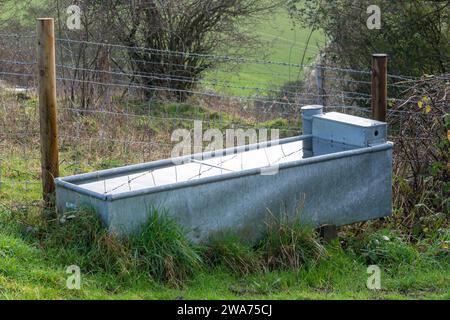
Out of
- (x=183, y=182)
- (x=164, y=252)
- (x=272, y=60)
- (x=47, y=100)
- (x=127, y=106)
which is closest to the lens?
(x=164, y=252)

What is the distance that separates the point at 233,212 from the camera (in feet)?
22.9

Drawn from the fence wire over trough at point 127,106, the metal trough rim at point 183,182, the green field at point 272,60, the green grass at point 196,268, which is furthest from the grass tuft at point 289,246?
the green field at point 272,60

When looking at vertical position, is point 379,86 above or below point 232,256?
above

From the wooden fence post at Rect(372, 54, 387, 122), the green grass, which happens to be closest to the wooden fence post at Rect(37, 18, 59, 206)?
the green grass

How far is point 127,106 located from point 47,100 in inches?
176

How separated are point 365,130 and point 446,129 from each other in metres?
1.08

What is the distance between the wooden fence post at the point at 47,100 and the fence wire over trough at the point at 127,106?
1.29 m

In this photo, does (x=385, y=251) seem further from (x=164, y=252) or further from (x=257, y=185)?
(x=164, y=252)

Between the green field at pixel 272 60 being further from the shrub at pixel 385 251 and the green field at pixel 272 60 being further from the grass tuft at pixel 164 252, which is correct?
the grass tuft at pixel 164 252

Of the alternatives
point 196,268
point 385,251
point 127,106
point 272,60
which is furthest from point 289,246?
point 272,60

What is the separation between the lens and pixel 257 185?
7066mm

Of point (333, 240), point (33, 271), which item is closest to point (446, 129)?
point (333, 240)

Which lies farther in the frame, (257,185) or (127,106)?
(127,106)

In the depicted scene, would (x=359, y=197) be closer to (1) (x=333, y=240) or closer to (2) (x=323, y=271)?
(1) (x=333, y=240)
